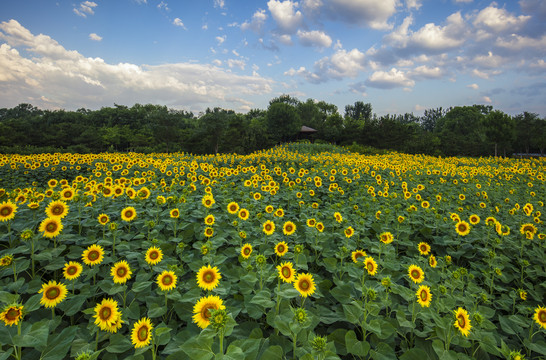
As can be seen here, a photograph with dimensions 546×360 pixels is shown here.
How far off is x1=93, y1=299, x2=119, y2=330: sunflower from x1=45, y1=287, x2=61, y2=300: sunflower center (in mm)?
377

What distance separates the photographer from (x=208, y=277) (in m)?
1.92

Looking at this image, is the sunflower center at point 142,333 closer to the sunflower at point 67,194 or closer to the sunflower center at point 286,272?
the sunflower center at point 286,272

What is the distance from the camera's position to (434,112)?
116562 millimetres

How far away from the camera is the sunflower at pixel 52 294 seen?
1.67 metres

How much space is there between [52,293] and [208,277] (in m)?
1.08

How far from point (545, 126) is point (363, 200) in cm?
5333

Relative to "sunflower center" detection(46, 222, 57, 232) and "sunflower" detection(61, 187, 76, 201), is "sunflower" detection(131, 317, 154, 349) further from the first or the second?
"sunflower" detection(61, 187, 76, 201)

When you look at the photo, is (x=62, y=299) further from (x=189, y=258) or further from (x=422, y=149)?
(x=422, y=149)

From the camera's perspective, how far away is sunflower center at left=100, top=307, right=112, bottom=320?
1.59 metres

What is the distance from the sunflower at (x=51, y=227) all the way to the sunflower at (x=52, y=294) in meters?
0.69

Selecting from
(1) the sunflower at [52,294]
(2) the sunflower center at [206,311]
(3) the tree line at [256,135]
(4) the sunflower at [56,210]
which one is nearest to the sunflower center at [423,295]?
(2) the sunflower center at [206,311]

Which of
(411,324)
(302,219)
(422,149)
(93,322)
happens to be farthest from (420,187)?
(422,149)

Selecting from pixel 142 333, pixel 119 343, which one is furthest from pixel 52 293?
pixel 142 333

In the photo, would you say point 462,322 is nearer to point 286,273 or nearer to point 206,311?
point 286,273
